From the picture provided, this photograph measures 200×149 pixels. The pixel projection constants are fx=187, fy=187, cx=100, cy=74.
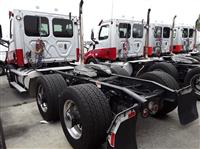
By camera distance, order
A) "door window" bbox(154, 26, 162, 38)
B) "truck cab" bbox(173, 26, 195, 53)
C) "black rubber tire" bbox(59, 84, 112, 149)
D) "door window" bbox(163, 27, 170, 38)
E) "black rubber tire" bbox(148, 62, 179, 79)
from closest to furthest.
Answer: "black rubber tire" bbox(59, 84, 112, 149) → "black rubber tire" bbox(148, 62, 179, 79) → "door window" bbox(154, 26, 162, 38) → "door window" bbox(163, 27, 170, 38) → "truck cab" bbox(173, 26, 195, 53)

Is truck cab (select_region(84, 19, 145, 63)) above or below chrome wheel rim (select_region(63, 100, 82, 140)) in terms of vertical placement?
above

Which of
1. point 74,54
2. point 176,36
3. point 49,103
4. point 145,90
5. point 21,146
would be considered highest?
point 176,36

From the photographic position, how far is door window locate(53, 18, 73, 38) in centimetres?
612

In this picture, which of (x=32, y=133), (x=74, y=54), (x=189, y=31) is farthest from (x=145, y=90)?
(x=189, y=31)

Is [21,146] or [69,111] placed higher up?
[69,111]

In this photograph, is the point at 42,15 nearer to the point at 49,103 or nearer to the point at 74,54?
the point at 74,54

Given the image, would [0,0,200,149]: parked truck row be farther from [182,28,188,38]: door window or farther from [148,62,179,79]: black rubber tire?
[182,28,188,38]: door window

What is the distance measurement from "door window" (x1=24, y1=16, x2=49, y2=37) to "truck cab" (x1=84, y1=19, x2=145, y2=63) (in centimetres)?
297

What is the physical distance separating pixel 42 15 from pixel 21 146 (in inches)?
162

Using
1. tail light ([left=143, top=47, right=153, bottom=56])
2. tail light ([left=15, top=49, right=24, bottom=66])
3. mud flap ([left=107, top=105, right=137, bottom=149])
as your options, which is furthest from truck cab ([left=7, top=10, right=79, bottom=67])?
mud flap ([left=107, top=105, right=137, bottom=149])

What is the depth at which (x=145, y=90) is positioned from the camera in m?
3.37

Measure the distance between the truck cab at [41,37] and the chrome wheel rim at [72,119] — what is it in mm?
3292

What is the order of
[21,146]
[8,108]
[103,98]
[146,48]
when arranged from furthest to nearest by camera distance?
[146,48]
[8,108]
[21,146]
[103,98]

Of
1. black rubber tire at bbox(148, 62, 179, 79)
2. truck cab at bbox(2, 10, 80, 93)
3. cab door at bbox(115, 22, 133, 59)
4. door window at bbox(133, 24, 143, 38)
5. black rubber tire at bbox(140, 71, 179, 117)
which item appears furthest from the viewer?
door window at bbox(133, 24, 143, 38)
